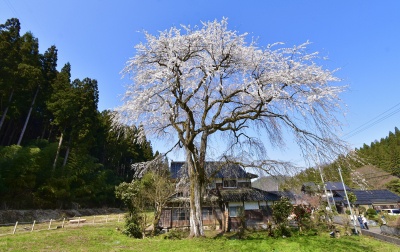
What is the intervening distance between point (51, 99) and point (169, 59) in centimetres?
1972

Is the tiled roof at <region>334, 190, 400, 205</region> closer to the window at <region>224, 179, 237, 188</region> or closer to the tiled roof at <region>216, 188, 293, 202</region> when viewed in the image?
the tiled roof at <region>216, 188, 293, 202</region>

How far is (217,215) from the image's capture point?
1950cm

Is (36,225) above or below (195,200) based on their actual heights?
below

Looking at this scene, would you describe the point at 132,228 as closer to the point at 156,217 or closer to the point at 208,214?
the point at 156,217

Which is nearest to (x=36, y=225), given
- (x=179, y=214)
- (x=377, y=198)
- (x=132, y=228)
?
(x=132, y=228)

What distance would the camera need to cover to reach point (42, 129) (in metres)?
29.2

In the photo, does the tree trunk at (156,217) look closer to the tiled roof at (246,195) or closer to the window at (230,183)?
the tiled roof at (246,195)

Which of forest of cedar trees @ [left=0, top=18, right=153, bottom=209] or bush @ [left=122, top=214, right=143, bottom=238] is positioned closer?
bush @ [left=122, top=214, right=143, bottom=238]

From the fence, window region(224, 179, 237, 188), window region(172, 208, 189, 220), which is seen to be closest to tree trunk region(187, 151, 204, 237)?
window region(172, 208, 189, 220)

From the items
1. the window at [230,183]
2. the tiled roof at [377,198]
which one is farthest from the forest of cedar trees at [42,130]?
the tiled roof at [377,198]

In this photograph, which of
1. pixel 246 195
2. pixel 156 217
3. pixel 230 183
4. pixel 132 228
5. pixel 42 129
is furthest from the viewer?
pixel 42 129

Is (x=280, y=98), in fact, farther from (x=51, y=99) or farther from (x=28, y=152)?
(x=51, y=99)

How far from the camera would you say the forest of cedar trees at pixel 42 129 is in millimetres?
18109

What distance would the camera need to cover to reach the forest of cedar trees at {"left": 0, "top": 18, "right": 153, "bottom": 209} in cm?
1811
